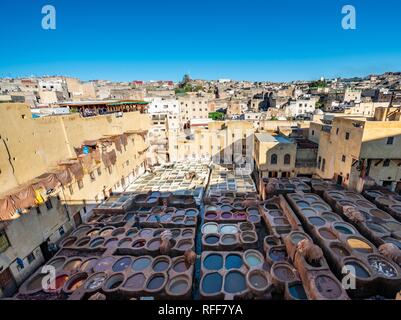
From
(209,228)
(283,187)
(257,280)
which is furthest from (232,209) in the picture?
(257,280)

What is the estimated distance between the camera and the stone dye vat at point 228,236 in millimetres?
15797

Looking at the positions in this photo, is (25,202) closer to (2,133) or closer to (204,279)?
(2,133)

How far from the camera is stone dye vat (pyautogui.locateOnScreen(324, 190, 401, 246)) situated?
46.3 feet

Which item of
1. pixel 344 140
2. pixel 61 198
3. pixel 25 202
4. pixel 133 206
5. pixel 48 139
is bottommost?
pixel 133 206

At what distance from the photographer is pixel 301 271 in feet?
39.7

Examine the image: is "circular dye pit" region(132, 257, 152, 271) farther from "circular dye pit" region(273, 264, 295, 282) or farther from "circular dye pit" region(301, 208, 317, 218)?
"circular dye pit" region(301, 208, 317, 218)

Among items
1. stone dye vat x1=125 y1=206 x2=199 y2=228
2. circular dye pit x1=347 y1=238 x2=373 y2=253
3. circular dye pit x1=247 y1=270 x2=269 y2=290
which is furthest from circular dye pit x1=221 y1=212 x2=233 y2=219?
circular dye pit x1=347 y1=238 x2=373 y2=253

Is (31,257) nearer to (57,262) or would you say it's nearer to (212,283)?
(57,262)

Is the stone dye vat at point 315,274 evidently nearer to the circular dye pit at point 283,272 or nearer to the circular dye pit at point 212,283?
the circular dye pit at point 283,272

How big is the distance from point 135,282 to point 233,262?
648 centimetres

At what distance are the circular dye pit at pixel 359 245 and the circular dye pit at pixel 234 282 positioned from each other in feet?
23.3

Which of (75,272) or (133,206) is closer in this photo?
(75,272)
